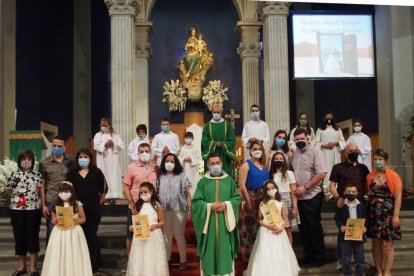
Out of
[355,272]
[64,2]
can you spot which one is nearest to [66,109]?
[64,2]

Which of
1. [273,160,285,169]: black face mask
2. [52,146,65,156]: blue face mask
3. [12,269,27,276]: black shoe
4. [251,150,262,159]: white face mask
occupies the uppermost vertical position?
[52,146,65,156]: blue face mask

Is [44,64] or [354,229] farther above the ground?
[44,64]

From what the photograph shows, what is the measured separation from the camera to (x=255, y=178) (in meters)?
7.47

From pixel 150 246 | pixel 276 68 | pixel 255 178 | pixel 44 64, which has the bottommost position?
pixel 150 246

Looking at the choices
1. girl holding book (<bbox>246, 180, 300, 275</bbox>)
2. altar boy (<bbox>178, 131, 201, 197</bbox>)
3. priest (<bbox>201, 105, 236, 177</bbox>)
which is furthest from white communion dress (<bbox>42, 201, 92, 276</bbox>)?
altar boy (<bbox>178, 131, 201, 197</bbox>)

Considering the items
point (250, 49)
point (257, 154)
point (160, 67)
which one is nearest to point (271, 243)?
point (257, 154)

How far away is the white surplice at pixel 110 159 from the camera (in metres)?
11.3

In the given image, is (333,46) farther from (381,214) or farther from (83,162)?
(83,162)

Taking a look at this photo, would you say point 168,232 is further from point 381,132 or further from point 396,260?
point 381,132

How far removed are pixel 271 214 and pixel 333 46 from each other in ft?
27.5

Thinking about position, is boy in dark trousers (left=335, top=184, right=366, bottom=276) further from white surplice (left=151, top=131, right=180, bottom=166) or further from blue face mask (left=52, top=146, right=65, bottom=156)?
white surplice (left=151, top=131, right=180, bottom=166)

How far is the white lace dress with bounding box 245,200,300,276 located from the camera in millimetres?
6809

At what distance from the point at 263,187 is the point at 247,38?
45.0 ft

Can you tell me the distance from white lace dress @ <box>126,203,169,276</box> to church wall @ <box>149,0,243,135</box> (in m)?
14.1
